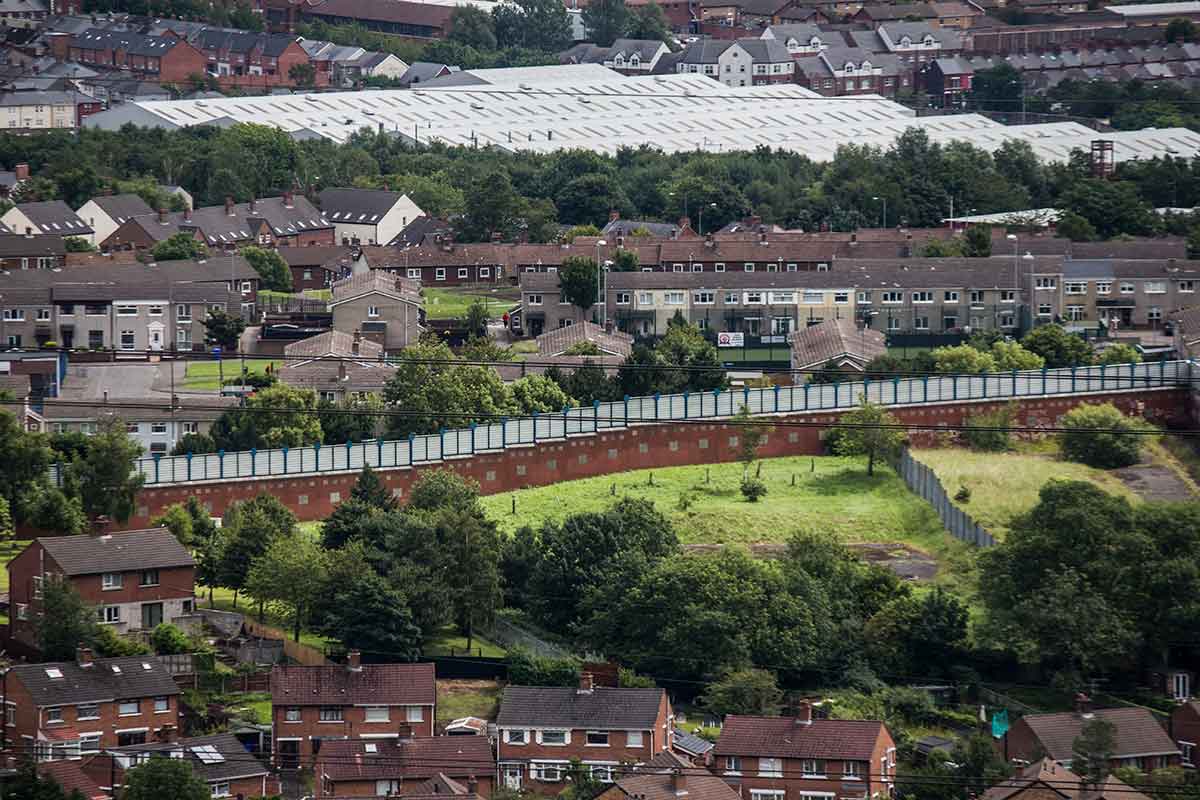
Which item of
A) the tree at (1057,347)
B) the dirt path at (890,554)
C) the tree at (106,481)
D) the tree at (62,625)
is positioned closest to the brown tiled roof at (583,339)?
the tree at (1057,347)

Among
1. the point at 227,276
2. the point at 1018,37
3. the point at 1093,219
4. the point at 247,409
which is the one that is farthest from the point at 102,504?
the point at 1018,37

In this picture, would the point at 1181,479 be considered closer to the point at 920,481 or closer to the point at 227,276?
the point at 920,481

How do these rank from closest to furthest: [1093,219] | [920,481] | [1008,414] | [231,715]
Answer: [231,715] → [920,481] → [1008,414] → [1093,219]

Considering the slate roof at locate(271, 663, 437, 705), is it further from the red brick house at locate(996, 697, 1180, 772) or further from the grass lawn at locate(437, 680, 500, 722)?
the red brick house at locate(996, 697, 1180, 772)

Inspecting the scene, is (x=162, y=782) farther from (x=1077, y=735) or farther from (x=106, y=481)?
(x=106, y=481)

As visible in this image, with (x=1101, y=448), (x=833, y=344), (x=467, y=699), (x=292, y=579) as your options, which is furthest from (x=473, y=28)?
(x=467, y=699)

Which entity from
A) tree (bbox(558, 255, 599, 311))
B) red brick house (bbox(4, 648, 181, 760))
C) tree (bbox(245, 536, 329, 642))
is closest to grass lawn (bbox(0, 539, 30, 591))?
tree (bbox(245, 536, 329, 642))

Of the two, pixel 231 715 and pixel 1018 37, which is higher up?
pixel 1018 37
